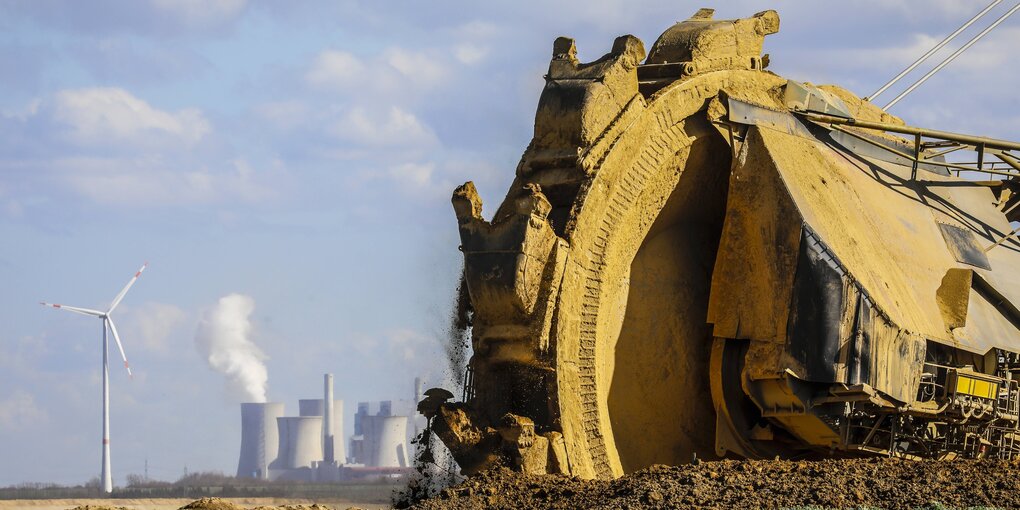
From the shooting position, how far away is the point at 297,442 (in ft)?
155

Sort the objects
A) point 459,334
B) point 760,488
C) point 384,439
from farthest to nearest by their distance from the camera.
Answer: point 384,439
point 459,334
point 760,488

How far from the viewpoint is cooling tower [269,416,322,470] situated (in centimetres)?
4700

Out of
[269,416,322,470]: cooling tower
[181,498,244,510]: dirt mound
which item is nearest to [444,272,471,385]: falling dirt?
[181,498,244,510]: dirt mound

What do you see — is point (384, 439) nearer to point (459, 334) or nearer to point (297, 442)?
point (297, 442)

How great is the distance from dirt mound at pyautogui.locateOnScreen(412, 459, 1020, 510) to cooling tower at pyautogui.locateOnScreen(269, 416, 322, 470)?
31870 mm

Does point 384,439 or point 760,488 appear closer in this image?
point 760,488

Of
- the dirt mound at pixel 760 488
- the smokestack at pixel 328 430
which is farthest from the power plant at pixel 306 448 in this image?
the dirt mound at pixel 760 488

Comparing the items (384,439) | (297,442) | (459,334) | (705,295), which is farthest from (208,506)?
(297,442)

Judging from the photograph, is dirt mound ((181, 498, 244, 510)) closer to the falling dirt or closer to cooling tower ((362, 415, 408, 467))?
the falling dirt

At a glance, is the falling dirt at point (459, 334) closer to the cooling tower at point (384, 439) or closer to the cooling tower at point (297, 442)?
the cooling tower at point (384, 439)

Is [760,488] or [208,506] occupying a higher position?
[760,488]

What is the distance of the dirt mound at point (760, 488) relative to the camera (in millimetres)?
14086

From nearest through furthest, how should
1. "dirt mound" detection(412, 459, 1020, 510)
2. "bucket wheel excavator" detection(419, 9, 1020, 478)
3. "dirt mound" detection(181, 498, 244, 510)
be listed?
"dirt mound" detection(412, 459, 1020, 510) < "dirt mound" detection(181, 498, 244, 510) < "bucket wheel excavator" detection(419, 9, 1020, 478)

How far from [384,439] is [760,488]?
93.5 feet
